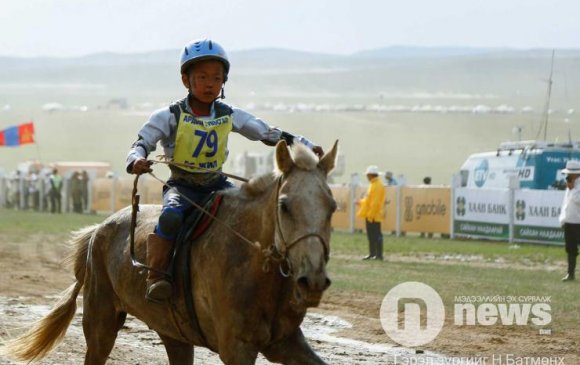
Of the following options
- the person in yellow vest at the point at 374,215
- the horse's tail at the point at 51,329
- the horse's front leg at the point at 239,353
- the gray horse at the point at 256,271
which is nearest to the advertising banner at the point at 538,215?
the person in yellow vest at the point at 374,215

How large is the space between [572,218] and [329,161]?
495 inches

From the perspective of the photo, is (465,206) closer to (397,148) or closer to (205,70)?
(205,70)

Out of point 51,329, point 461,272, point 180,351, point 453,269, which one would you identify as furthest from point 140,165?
point 453,269

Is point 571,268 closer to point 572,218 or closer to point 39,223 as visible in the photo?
point 572,218

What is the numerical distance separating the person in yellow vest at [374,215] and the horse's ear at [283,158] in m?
16.6

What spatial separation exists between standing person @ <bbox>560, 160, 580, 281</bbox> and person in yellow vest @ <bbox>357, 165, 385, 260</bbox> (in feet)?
16.9

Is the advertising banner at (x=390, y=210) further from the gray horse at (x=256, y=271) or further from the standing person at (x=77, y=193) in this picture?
the gray horse at (x=256, y=271)

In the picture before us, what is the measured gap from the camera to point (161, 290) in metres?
7.59

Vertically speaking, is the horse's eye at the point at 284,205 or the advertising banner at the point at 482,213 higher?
the horse's eye at the point at 284,205

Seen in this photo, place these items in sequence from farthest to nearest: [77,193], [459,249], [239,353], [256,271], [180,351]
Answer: [77,193] → [459,249] → [180,351] → [256,271] → [239,353]

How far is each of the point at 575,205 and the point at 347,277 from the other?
141 inches

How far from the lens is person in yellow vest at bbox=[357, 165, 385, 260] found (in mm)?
23625

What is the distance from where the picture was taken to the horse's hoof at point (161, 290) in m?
7.59

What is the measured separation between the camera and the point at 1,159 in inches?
4097
